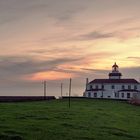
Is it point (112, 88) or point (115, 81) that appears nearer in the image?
point (112, 88)

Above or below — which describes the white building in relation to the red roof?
below

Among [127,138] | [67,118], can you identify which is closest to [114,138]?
[127,138]

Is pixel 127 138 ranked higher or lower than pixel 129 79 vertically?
lower

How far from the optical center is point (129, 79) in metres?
141

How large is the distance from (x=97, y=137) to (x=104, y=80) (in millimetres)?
111111

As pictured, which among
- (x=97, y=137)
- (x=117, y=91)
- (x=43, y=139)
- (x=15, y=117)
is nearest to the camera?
(x=43, y=139)

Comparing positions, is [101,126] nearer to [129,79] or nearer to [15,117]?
[15,117]

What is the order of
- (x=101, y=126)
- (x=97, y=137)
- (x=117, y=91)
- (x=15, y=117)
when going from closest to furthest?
(x=97, y=137) → (x=101, y=126) → (x=15, y=117) → (x=117, y=91)

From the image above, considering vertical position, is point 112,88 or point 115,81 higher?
point 115,81

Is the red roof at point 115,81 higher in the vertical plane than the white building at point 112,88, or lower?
higher

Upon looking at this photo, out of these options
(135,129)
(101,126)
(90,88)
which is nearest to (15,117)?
(101,126)

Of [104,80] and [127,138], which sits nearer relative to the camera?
[127,138]

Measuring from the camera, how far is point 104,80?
463 ft

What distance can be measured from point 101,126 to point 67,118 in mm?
4980
